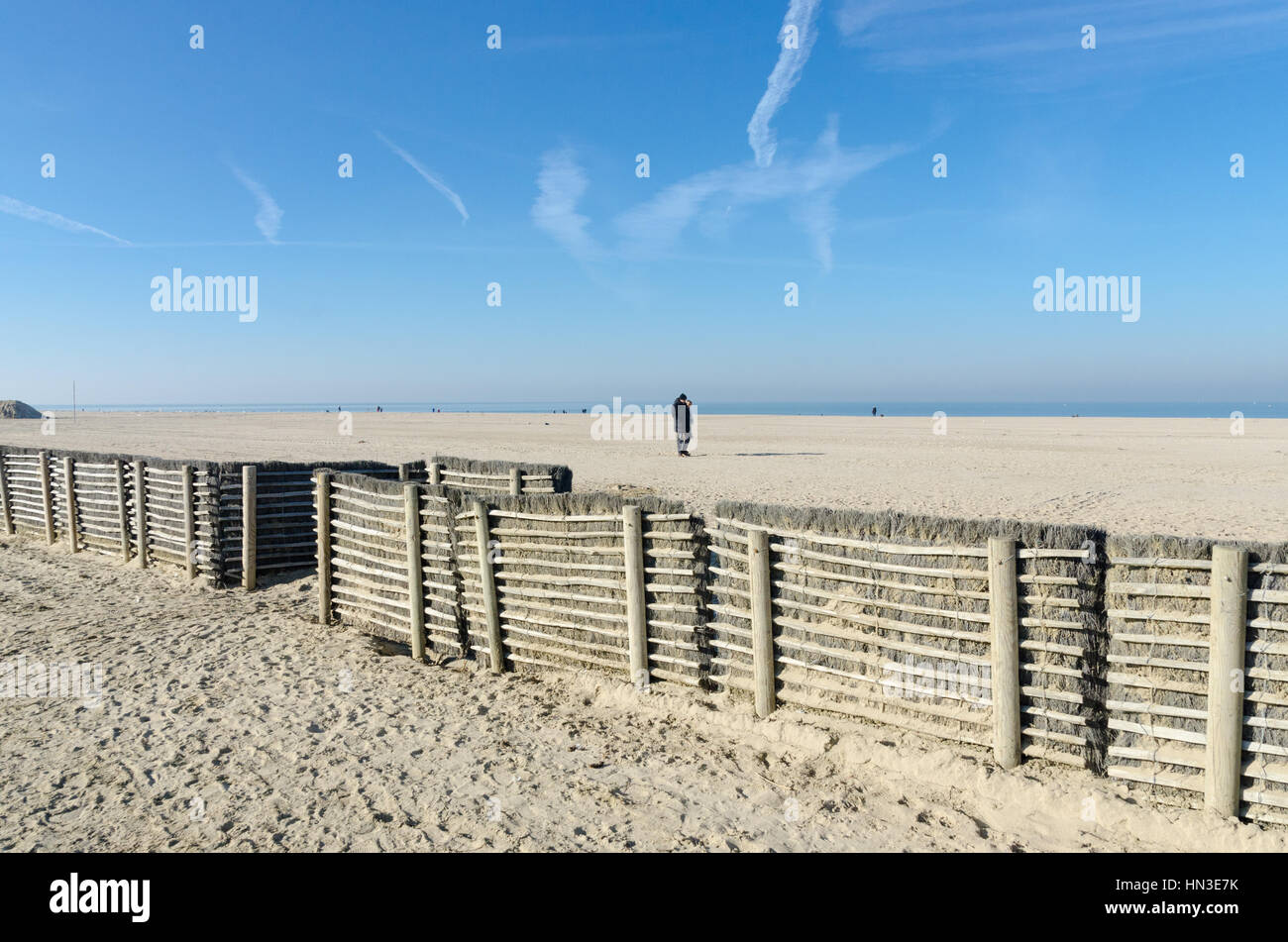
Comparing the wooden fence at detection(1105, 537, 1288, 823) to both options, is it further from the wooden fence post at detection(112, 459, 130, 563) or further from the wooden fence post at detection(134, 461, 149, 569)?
the wooden fence post at detection(112, 459, 130, 563)

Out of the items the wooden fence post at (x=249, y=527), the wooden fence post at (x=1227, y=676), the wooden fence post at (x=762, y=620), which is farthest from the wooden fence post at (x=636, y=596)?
the wooden fence post at (x=249, y=527)

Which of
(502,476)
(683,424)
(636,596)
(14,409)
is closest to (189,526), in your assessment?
(502,476)

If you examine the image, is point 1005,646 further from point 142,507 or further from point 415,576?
point 142,507

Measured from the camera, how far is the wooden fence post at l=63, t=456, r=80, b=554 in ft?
39.9

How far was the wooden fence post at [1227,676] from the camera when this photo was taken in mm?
3652

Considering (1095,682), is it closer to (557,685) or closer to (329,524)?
(557,685)

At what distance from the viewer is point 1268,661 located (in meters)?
3.65

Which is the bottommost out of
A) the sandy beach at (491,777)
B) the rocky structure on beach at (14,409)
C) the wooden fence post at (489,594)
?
the sandy beach at (491,777)

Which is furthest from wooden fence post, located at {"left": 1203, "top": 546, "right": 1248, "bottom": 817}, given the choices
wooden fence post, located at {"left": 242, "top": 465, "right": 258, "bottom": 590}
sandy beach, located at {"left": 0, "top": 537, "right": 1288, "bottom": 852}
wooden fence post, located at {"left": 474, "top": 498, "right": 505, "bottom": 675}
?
wooden fence post, located at {"left": 242, "top": 465, "right": 258, "bottom": 590}

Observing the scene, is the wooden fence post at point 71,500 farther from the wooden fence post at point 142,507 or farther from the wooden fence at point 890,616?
the wooden fence at point 890,616

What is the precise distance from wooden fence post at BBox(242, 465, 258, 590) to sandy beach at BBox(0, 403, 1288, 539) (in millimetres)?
7881

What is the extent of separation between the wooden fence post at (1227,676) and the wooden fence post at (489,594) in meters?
5.04

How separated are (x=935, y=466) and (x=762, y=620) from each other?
773 inches

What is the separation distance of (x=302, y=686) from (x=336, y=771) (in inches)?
72.2
